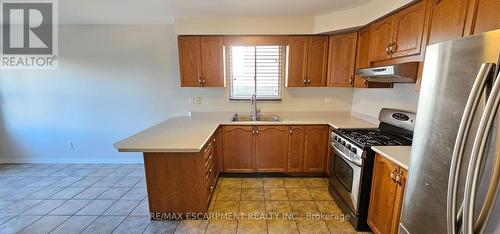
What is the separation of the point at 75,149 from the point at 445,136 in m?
4.79

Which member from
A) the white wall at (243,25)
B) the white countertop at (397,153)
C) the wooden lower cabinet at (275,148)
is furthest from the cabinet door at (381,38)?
the wooden lower cabinet at (275,148)

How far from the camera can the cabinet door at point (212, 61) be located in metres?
3.03

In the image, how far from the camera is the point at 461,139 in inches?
33.4

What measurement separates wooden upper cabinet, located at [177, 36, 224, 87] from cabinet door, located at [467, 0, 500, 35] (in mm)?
2489

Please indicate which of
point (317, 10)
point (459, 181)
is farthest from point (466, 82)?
point (317, 10)

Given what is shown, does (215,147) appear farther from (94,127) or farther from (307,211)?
(94,127)

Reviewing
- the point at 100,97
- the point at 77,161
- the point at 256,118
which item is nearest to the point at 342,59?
the point at 256,118

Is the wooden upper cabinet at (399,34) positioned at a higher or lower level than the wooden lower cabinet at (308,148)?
higher

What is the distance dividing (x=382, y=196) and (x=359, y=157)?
1.15 ft

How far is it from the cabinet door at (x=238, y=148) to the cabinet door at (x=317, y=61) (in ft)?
3.81

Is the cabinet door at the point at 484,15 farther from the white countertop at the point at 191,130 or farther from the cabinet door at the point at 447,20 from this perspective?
the white countertop at the point at 191,130

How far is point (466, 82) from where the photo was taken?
0.88 m

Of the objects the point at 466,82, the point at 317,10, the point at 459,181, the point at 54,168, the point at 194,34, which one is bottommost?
the point at 54,168

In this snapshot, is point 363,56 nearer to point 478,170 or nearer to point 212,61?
point 212,61
